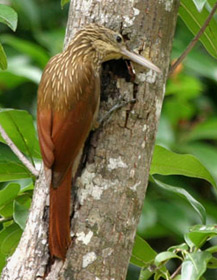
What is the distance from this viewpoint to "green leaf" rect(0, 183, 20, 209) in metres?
2.90

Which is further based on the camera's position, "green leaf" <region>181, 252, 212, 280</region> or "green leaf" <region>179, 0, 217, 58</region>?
"green leaf" <region>179, 0, 217, 58</region>

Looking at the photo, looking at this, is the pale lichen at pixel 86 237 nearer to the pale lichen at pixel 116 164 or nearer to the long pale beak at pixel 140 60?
the pale lichen at pixel 116 164

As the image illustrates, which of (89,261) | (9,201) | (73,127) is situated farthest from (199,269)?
(9,201)

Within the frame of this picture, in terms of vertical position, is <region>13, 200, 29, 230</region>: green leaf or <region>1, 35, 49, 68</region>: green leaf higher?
<region>13, 200, 29, 230</region>: green leaf

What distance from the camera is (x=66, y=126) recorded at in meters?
2.62

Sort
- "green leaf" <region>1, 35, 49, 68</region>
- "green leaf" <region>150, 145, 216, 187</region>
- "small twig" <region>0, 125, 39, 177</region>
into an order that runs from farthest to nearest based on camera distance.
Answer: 1. "green leaf" <region>1, 35, 49, 68</region>
2. "green leaf" <region>150, 145, 216, 187</region>
3. "small twig" <region>0, 125, 39, 177</region>

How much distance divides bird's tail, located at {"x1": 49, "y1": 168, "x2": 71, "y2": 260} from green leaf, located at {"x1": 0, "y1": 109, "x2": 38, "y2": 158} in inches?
17.4

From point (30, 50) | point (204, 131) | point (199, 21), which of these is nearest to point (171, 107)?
point (204, 131)

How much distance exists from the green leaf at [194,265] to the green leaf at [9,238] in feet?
2.34

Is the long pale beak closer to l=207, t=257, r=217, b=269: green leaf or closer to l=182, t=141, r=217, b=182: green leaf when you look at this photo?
l=207, t=257, r=217, b=269: green leaf

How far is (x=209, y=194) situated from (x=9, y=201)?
94.3 inches

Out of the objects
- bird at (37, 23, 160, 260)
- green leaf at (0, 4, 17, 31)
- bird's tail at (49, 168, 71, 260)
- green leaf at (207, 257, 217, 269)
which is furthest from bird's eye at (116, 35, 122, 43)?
green leaf at (207, 257, 217, 269)

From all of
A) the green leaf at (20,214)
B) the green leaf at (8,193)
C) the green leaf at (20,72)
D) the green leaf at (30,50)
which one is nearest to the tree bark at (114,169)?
the green leaf at (20,214)

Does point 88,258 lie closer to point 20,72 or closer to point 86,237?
point 86,237
